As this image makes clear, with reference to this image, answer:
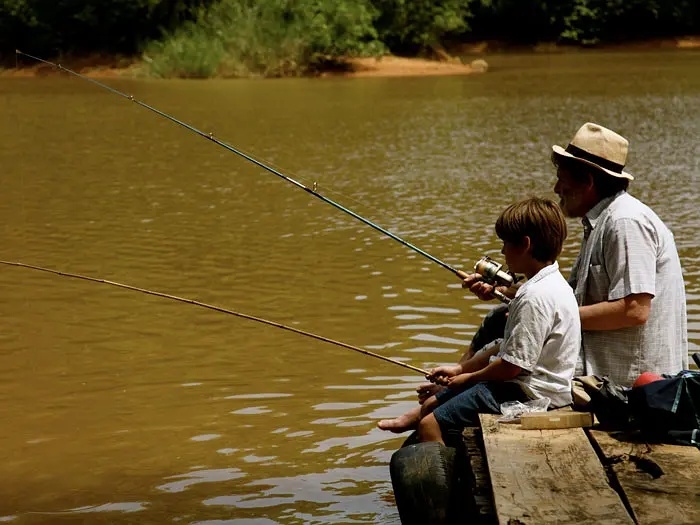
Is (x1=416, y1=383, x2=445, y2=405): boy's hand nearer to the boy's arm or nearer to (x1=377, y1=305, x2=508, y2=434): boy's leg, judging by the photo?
(x1=377, y1=305, x2=508, y2=434): boy's leg

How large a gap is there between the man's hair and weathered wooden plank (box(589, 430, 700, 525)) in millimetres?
856

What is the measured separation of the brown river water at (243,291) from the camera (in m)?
5.30

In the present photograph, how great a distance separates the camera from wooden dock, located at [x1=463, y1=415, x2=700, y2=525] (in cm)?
314

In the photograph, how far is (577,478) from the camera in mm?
3383

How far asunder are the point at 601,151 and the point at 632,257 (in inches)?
15.1

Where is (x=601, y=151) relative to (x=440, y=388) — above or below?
above

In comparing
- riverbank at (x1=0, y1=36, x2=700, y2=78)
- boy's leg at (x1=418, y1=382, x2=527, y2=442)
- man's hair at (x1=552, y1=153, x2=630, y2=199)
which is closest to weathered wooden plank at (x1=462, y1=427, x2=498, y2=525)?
boy's leg at (x1=418, y1=382, x2=527, y2=442)

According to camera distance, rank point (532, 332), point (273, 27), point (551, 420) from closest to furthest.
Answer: point (551, 420) < point (532, 332) < point (273, 27)

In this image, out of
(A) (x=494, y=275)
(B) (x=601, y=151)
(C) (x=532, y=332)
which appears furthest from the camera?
(A) (x=494, y=275)

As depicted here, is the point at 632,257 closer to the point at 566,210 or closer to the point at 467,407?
the point at 566,210

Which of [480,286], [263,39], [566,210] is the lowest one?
[263,39]

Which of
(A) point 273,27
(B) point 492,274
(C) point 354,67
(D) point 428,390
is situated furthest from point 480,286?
(A) point 273,27

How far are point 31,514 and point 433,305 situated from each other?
3706 mm

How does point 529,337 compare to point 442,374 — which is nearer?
point 529,337
